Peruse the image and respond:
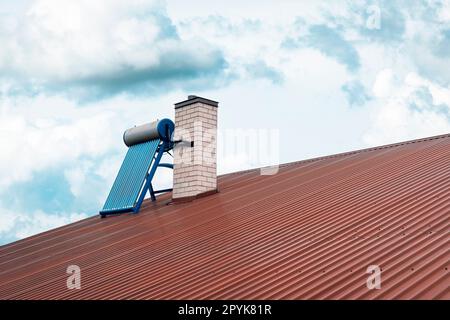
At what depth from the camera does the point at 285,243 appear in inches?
346

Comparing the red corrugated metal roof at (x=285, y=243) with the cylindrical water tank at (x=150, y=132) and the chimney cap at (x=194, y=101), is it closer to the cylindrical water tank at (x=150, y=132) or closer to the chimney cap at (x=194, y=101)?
the cylindrical water tank at (x=150, y=132)

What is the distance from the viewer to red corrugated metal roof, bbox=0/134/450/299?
269 inches

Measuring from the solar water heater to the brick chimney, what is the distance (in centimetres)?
44

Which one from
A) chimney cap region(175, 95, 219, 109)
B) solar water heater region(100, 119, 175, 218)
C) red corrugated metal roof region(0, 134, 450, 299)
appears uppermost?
chimney cap region(175, 95, 219, 109)

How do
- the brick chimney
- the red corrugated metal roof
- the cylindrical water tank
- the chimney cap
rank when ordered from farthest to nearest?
the cylindrical water tank < the chimney cap < the brick chimney < the red corrugated metal roof

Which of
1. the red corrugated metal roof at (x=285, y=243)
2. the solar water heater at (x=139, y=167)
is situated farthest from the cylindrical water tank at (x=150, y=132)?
the red corrugated metal roof at (x=285, y=243)

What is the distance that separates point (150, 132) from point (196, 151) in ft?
5.99

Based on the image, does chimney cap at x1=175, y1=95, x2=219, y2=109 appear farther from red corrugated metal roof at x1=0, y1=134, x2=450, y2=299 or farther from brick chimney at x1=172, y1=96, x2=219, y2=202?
red corrugated metal roof at x1=0, y1=134, x2=450, y2=299

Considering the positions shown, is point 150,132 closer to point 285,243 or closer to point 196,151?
point 196,151

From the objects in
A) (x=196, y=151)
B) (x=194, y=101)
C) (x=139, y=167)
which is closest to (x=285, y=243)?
(x=196, y=151)

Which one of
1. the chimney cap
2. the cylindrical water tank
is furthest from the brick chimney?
the cylindrical water tank

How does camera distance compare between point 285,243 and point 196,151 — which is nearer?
point 285,243

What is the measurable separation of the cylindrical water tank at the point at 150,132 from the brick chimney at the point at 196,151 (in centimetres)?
35

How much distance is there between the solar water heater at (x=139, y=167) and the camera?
16906 mm
